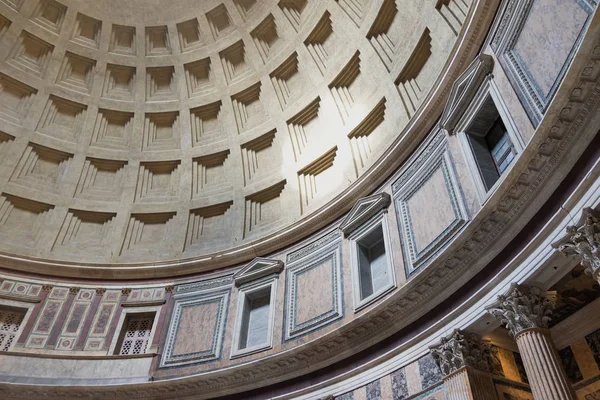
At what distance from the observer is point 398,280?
9.79 meters

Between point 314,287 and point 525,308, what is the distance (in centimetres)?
615

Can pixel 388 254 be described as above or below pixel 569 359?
above

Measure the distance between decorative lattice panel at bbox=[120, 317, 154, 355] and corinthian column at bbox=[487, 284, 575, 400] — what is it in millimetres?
10551

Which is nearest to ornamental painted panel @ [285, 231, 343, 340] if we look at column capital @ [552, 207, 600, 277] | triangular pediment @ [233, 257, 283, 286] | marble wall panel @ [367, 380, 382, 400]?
triangular pediment @ [233, 257, 283, 286]

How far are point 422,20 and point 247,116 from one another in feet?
26.8

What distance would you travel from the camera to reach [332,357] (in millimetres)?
10180

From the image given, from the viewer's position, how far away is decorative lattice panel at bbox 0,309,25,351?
13625 millimetres

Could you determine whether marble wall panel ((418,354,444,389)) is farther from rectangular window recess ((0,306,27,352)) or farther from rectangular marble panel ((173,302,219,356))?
rectangular window recess ((0,306,27,352))

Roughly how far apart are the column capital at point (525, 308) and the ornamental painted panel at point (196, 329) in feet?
26.4

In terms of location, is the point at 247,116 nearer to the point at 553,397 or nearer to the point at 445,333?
the point at 445,333

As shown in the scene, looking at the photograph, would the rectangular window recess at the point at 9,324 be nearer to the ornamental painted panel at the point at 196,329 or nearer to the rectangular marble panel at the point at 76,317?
the rectangular marble panel at the point at 76,317

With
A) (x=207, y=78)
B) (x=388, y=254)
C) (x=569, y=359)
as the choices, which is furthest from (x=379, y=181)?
(x=207, y=78)

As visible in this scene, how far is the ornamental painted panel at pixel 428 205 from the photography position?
901 cm

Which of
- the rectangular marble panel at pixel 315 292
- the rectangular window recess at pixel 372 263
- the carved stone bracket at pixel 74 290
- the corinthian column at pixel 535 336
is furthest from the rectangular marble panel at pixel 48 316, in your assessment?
the corinthian column at pixel 535 336
